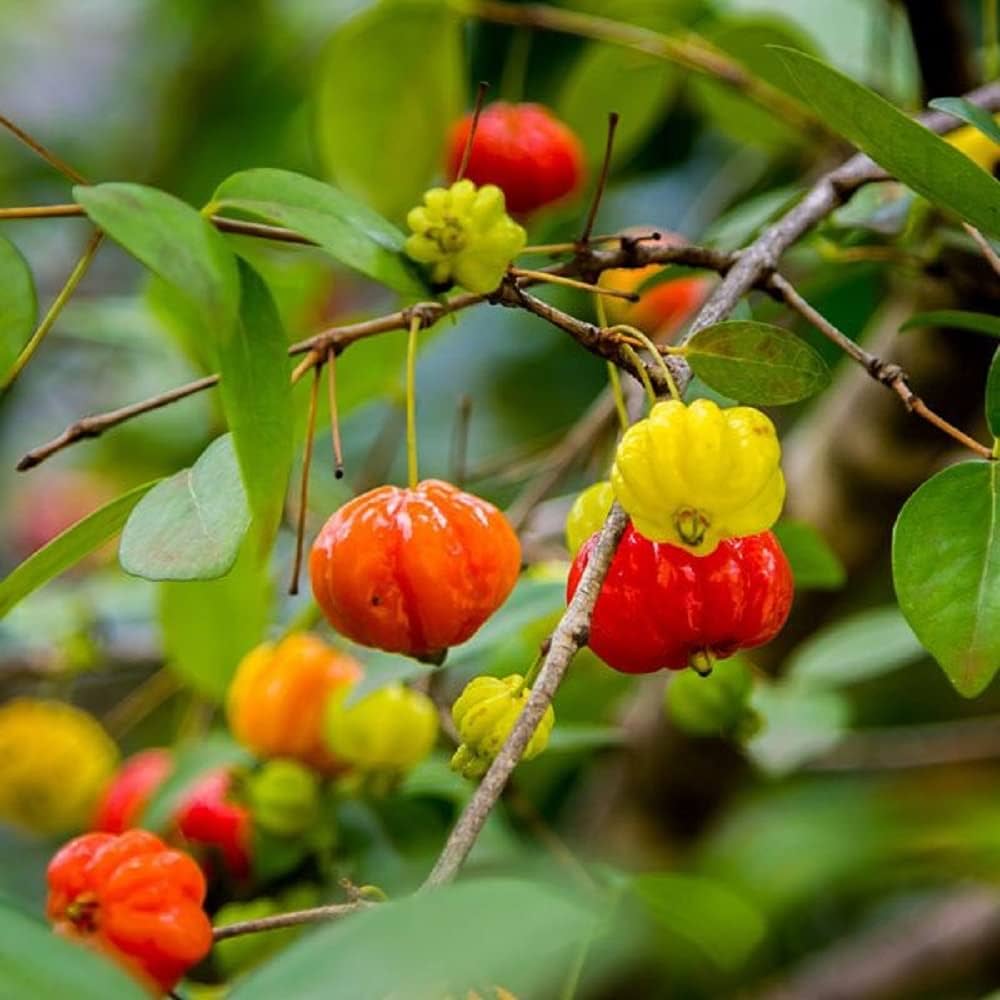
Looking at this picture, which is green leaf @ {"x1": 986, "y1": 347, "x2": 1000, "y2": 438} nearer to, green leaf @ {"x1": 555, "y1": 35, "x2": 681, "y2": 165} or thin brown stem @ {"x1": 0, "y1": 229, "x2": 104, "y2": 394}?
thin brown stem @ {"x1": 0, "y1": 229, "x2": 104, "y2": 394}

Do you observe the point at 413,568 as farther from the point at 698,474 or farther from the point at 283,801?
the point at 283,801

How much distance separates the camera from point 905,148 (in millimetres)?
584

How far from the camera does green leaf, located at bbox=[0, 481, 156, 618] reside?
0.63m

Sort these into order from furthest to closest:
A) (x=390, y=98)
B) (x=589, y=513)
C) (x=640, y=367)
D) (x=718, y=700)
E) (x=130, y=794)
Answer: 1. (x=390, y=98)
2. (x=130, y=794)
3. (x=718, y=700)
4. (x=589, y=513)
5. (x=640, y=367)

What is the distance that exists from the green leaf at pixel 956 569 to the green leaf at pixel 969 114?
0.15 meters

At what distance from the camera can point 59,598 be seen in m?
1.48

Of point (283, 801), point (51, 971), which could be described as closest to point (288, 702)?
point (283, 801)

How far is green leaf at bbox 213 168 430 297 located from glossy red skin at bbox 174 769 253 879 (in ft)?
1.89

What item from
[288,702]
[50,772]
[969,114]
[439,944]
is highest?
[969,114]

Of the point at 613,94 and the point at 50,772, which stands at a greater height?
Answer: the point at 613,94

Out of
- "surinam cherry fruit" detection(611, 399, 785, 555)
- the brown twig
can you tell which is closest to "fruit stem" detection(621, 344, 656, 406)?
"surinam cherry fruit" detection(611, 399, 785, 555)

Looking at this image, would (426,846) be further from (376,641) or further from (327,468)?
(327,468)

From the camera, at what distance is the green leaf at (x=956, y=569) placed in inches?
23.0

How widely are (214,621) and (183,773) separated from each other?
145 mm
